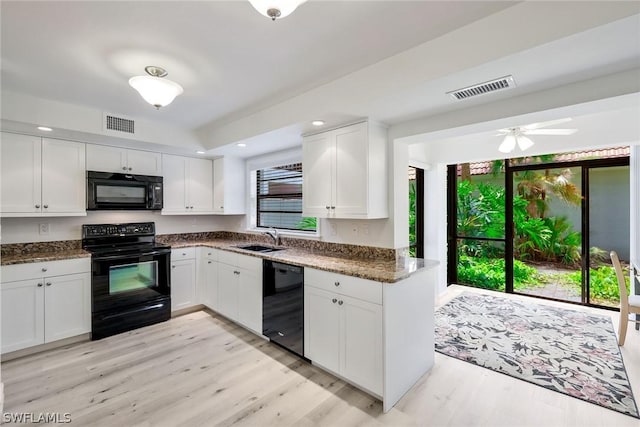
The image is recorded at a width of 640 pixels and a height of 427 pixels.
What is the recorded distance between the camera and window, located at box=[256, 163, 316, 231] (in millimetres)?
3938

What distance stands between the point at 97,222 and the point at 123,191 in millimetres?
557

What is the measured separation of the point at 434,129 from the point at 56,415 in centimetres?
356

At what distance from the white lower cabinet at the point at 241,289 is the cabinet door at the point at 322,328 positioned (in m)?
0.75

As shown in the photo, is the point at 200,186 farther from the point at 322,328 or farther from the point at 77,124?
→ the point at 322,328

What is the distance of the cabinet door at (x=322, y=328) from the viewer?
2.40 m

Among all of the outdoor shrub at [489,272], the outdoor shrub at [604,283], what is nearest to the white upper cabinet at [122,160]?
the outdoor shrub at [489,272]

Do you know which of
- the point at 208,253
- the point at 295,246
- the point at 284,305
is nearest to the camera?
the point at 284,305

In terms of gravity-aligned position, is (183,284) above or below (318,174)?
below


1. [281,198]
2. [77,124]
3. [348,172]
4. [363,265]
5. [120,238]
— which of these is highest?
[77,124]

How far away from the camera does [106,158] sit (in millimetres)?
3584

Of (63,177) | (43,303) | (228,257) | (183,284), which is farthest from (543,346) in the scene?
(63,177)

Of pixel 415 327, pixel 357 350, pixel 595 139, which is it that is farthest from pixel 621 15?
pixel 595 139

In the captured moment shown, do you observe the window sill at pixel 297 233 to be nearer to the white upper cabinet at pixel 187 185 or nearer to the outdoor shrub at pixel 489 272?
the white upper cabinet at pixel 187 185

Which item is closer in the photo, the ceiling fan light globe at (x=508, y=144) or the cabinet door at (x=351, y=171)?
the cabinet door at (x=351, y=171)
